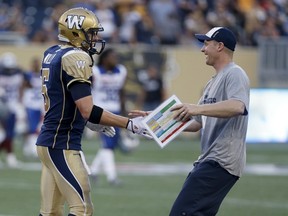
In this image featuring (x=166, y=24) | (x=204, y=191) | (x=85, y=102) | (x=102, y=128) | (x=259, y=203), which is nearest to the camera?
(x=85, y=102)

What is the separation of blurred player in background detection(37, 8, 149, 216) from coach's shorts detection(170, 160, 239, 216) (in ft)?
1.75

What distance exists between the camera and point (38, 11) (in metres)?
24.7

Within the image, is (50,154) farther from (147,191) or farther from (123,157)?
(123,157)

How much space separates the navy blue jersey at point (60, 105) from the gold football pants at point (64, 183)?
79mm

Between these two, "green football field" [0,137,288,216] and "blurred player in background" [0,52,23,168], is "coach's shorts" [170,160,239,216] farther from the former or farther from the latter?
"blurred player in background" [0,52,23,168]

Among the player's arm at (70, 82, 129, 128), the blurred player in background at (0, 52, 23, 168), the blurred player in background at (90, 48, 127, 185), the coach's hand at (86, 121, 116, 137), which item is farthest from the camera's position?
the blurred player in background at (0, 52, 23, 168)

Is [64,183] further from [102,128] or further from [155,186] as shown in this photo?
A: [155,186]

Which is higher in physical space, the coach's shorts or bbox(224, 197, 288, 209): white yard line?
the coach's shorts

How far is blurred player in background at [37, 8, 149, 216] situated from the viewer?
744 centimetres

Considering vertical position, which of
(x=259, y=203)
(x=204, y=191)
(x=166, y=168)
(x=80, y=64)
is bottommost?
(x=166, y=168)

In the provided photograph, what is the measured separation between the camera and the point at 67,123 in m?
7.60

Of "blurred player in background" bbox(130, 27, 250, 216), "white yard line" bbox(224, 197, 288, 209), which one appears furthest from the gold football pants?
"white yard line" bbox(224, 197, 288, 209)


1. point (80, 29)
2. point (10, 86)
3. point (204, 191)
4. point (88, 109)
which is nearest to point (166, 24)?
point (10, 86)

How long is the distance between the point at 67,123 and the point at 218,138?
3.91 ft
